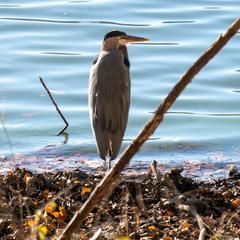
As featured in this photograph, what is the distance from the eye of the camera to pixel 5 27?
13.0m

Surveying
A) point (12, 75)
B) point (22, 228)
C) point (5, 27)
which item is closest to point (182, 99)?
point (12, 75)

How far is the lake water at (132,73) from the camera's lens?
9172mm

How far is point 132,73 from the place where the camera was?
11.2 metres

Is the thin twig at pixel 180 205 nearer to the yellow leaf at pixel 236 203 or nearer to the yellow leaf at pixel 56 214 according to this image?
the yellow leaf at pixel 236 203

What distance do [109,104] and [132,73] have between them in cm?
312

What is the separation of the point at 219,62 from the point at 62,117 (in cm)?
298

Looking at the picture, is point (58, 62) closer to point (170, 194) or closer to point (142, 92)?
point (142, 92)

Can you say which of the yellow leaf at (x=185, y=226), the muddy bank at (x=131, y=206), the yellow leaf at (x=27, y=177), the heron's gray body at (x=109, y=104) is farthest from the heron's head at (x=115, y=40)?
the yellow leaf at (x=185, y=226)

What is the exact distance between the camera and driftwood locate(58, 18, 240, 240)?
303 cm

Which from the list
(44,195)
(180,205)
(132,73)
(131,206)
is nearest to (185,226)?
(180,205)

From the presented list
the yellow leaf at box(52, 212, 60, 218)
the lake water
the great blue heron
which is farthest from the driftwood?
the lake water

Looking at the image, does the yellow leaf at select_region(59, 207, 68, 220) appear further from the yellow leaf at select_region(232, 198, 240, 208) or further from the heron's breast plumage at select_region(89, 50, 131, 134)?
the heron's breast plumage at select_region(89, 50, 131, 134)

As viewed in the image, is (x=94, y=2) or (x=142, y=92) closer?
(x=142, y=92)

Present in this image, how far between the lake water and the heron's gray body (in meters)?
0.66
